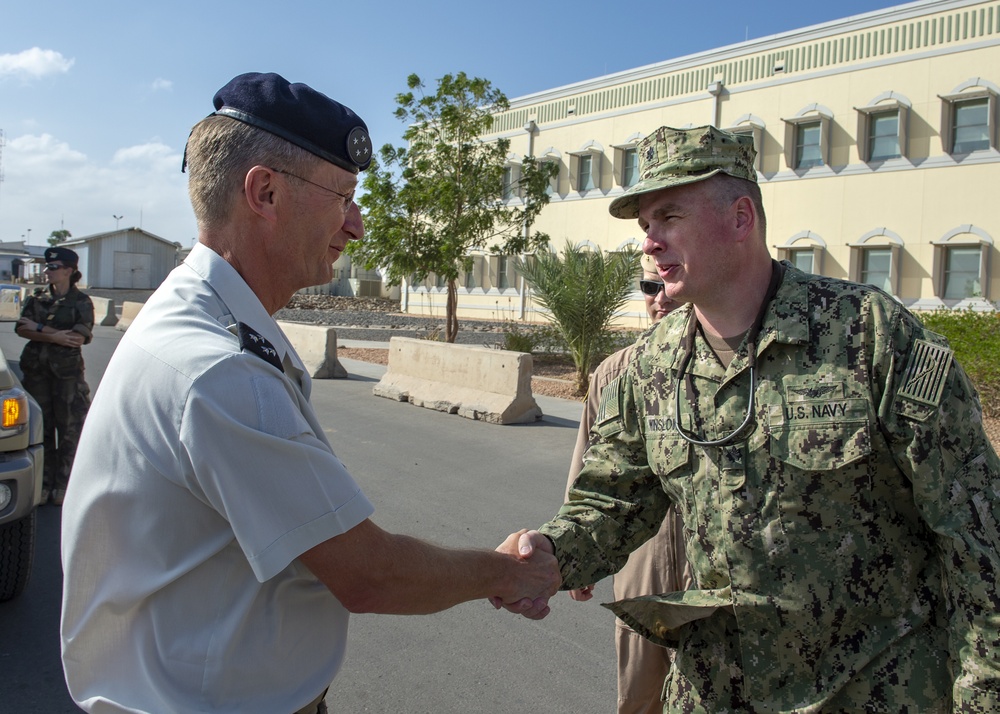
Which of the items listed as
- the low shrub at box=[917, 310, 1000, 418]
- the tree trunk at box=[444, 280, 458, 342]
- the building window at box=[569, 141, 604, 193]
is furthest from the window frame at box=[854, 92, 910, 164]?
Answer: the low shrub at box=[917, 310, 1000, 418]

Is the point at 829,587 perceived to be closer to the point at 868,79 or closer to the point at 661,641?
the point at 661,641

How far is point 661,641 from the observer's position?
7.73ft

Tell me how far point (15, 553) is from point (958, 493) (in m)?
4.97

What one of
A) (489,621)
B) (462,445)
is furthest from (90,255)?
(489,621)

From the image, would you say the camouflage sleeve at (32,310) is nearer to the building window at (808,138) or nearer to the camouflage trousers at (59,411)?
the camouflage trousers at (59,411)

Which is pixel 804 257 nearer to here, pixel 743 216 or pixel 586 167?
Answer: pixel 586 167

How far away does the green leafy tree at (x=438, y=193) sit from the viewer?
1914cm

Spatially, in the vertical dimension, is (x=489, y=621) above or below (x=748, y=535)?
below

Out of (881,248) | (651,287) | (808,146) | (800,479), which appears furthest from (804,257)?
(800,479)

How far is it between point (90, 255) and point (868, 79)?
48.6m

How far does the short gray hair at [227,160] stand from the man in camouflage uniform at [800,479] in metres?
1.01

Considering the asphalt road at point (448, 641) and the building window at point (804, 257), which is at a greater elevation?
the building window at point (804, 257)

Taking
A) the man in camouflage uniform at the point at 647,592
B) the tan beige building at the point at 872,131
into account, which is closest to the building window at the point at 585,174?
the tan beige building at the point at 872,131

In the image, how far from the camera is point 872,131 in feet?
86.6
